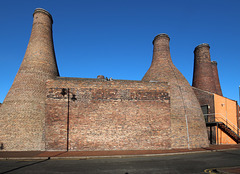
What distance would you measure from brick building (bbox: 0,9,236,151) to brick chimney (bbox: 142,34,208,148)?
81 mm

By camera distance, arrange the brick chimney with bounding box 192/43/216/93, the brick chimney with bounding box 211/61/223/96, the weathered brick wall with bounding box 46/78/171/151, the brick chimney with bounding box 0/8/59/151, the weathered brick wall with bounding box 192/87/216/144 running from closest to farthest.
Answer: the weathered brick wall with bounding box 46/78/171/151
the brick chimney with bounding box 0/8/59/151
the weathered brick wall with bounding box 192/87/216/144
the brick chimney with bounding box 192/43/216/93
the brick chimney with bounding box 211/61/223/96

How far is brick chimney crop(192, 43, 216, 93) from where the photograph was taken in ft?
72.5

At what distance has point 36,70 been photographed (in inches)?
552

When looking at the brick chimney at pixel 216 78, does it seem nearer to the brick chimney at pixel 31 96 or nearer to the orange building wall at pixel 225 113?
the orange building wall at pixel 225 113

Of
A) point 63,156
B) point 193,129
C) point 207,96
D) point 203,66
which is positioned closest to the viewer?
point 63,156

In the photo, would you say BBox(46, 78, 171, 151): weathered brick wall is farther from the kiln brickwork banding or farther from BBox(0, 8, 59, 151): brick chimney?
BBox(0, 8, 59, 151): brick chimney

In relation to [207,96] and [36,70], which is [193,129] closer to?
[207,96]

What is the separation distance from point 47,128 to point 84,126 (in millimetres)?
2658

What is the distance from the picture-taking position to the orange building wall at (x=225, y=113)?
16.9m

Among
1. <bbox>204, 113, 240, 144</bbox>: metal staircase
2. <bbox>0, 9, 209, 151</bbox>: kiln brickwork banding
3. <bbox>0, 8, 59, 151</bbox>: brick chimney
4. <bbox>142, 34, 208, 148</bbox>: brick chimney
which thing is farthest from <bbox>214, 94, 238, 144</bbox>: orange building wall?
<bbox>0, 8, 59, 151</bbox>: brick chimney

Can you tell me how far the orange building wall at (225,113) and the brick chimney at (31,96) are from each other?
17.4 m

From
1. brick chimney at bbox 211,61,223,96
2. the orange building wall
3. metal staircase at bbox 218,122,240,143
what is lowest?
metal staircase at bbox 218,122,240,143

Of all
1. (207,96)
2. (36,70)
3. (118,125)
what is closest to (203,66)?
(207,96)

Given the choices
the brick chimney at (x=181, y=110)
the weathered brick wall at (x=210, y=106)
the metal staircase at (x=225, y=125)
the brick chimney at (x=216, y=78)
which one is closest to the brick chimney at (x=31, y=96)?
the brick chimney at (x=181, y=110)
